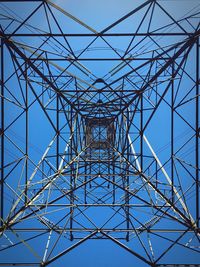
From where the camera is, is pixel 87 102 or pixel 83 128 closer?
pixel 87 102

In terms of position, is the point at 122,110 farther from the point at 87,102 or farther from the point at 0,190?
the point at 0,190

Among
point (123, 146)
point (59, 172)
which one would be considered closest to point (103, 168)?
point (123, 146)

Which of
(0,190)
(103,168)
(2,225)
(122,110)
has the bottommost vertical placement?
(2,225)

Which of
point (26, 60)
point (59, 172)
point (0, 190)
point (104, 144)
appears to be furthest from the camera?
point (104, 144)

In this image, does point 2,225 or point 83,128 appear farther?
point 83,128

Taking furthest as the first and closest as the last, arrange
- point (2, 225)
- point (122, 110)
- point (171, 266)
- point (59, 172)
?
point (122, 110) → point (59, 172) → point (2, 225) → point (171, 266)

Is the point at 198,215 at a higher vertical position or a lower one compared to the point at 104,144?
lower

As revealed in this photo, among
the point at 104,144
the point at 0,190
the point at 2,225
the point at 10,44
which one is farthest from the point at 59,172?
the point at 104,144

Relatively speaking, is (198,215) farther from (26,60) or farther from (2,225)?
(26,60)

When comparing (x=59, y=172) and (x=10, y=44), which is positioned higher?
(x=10, y=44)
